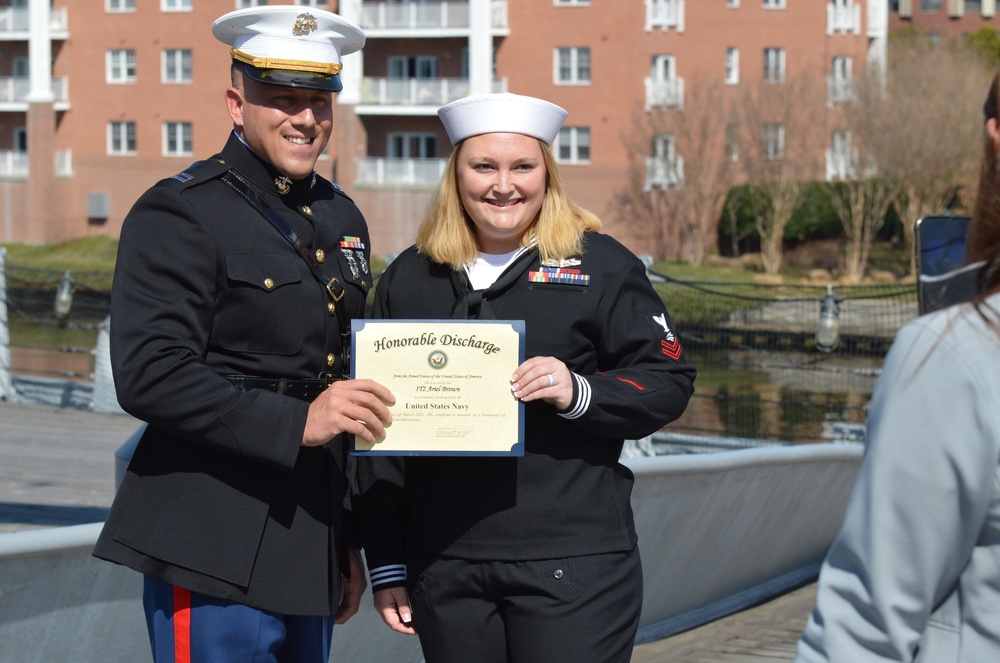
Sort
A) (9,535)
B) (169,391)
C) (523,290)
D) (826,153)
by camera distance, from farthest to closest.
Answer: (826,153), (9,535), (523,290), (169,391)

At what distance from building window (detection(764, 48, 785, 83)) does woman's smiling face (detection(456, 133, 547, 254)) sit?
43429mm

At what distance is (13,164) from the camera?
4866 cm

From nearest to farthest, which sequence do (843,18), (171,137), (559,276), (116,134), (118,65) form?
1. (559,276)
2. (843,18)
3. (171,137)
4. (118,65)
5. (116,134)

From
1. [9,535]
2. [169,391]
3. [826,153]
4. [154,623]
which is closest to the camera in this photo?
[169,391]

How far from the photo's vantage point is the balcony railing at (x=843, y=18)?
45.9m

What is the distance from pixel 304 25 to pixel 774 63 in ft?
146

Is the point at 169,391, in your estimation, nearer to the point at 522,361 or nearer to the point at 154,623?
the point at 154,623

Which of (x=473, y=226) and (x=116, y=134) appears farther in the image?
(x=116, y=134)

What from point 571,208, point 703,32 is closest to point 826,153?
point 703,32

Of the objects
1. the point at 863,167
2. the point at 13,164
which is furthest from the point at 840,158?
the point at 13,164

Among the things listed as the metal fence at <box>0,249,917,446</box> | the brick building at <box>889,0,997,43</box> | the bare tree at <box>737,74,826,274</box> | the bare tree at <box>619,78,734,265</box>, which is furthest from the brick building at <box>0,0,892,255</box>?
the metal fence at <box>0,249,917,446</box>

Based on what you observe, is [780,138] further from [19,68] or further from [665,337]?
[665,337]

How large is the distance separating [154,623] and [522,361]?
3.15 feet

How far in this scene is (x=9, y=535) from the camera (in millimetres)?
3359
